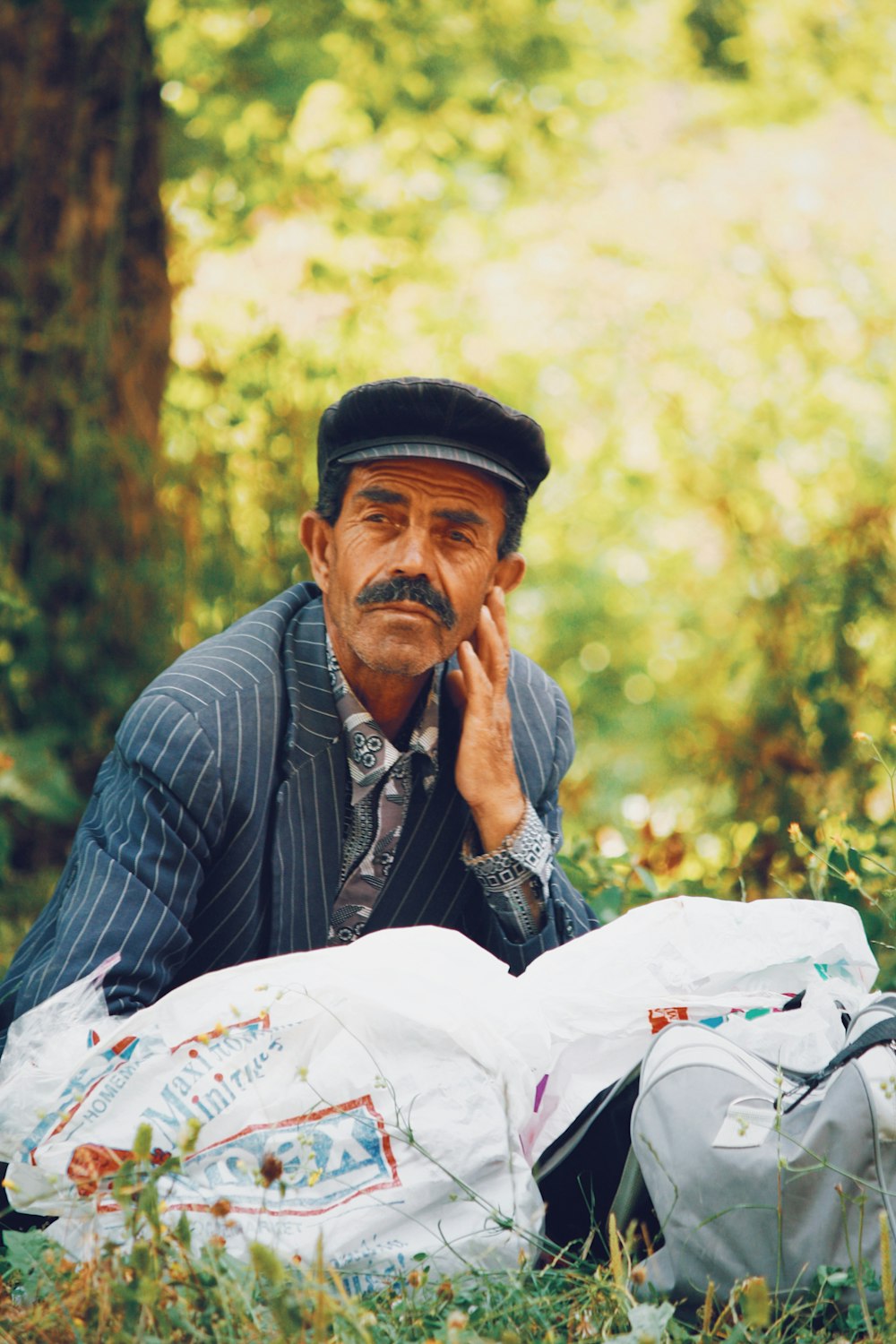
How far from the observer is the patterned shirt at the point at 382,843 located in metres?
2.71

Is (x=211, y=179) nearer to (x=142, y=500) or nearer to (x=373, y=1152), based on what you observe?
(x=142, y=500)

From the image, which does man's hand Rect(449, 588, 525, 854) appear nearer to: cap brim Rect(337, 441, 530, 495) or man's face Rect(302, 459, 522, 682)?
man's face Rect(302, 459, 522, 682)

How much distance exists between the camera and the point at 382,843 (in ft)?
9.08

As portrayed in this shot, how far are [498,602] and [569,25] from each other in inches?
230

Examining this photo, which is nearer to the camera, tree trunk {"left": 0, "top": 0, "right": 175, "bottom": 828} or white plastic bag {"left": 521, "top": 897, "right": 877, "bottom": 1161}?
white plastic bag {"left": 521, "top": 897, "right": 877, "bottom": 1161}

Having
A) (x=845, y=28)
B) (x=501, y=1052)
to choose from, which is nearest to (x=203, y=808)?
(x=501, y=1052)

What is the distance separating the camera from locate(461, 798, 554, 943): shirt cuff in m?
2.70

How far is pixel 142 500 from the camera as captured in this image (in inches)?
202

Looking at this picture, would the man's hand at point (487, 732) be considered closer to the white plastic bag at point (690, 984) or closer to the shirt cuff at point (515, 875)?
the shirt cuff at point (515, 875)

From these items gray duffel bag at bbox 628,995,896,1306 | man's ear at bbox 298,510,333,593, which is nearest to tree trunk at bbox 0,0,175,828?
man's ear at bbox 298,510,333,593

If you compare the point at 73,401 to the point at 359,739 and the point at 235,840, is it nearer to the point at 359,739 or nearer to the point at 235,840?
the point at 359,739

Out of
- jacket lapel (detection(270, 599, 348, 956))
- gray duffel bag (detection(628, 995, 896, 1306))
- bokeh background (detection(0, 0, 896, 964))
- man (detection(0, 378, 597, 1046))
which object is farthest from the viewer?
bokeh background (detection(0, 0, 896, 964))

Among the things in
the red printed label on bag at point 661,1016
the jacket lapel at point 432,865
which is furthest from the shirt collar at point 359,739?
the red printed label on bag at point 661,1016

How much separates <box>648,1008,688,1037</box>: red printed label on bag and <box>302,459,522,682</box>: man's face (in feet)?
2.88
